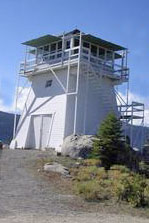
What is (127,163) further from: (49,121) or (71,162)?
(49,121)

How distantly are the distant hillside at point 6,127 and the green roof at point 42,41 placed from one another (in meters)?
13.7

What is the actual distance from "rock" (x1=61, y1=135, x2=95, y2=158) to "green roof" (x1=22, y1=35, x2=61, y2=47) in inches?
400

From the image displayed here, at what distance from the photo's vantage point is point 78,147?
109 feet

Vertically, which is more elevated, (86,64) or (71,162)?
(86,64)

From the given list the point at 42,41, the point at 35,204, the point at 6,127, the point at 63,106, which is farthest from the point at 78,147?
the point at 6,127

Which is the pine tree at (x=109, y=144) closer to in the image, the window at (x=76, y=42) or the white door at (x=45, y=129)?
the white door at (x=45, y=129)

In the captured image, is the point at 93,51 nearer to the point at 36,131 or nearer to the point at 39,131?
the point at 39,131

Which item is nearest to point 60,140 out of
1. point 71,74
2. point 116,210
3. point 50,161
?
point 71,74

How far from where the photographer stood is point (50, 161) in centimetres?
2916

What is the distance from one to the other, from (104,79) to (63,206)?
24193 millimetres

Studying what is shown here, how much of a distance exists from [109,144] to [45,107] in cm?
1016

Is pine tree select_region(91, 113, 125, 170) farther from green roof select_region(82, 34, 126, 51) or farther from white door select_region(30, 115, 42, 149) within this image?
green roof select_region(82, 34, 126, 51)

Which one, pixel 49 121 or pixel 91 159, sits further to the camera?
pixel 49 121

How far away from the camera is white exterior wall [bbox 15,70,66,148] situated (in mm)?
38000
